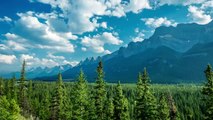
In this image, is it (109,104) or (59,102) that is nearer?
(109,104)

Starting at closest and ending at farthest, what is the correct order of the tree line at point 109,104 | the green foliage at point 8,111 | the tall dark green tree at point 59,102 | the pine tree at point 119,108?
the tree line at point 109,104, the pine tree at point 119,108, the green foliage at point 8,111, the tall dark green tree at point 59,102

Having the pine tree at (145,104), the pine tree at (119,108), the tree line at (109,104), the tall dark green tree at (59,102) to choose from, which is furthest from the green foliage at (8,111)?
the pine tree at (145,104)

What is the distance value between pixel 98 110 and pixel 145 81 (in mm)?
12858

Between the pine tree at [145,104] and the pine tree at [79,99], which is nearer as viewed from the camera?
the pine tree at [145,104]

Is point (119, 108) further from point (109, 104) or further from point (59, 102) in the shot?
point (59, 102)

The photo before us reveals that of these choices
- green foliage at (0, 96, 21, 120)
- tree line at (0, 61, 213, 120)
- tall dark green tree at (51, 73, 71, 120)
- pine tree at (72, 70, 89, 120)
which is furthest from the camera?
tall dark green tree at (51, 73, 71, 120)

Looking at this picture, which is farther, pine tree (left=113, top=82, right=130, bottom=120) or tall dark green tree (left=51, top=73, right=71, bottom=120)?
tall dark green tree (left=51, top=73, right=71, bottom=120)

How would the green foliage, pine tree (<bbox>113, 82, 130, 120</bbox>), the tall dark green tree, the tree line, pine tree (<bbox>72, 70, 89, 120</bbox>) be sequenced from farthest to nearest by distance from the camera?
1. the tall dark green tree
2. pine tree (<bbox>72, 70, 89, 120</bbox>)
3. the green foliage
4. pine tree (<bbox>113, 82, 130, 120</bbox>)
5. the tree line

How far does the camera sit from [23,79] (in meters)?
102

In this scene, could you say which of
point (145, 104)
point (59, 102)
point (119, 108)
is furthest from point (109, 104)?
point (59, 102)

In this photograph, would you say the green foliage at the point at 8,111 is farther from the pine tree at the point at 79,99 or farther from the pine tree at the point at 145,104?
the pine tree at the point at 145,104

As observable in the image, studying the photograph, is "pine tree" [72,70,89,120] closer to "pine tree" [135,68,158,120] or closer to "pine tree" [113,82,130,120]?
"pine tree" [113,82,130,120]

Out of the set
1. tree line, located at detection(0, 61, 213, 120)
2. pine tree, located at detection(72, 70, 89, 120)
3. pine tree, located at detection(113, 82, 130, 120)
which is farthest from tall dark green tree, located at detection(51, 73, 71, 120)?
pine tree, located at detection(113, 82, 130, 120)

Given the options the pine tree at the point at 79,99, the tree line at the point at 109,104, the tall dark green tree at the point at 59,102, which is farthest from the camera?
Answer: the tall dark green tree at the point at 59,102
